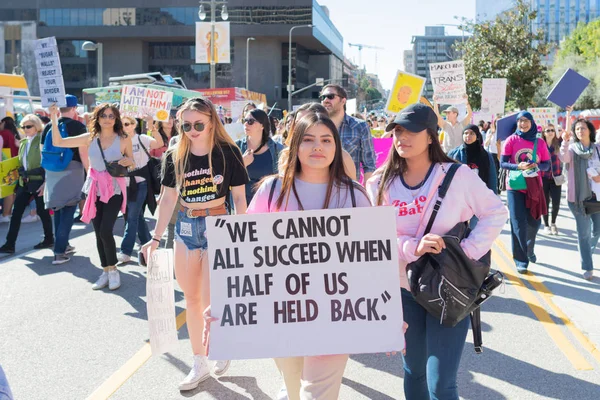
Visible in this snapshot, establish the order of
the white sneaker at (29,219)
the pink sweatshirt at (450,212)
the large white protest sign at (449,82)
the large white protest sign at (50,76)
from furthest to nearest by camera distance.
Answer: the white sneaker at (29,219) → the large white protest sign at (449,82) → the large white protest sign at (50,76) → the pink sweatshirt at (450,212)

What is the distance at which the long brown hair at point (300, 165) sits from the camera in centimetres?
313

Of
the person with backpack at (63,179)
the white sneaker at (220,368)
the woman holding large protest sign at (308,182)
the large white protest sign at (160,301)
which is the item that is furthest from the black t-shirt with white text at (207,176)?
the person with backpack at (63,179)

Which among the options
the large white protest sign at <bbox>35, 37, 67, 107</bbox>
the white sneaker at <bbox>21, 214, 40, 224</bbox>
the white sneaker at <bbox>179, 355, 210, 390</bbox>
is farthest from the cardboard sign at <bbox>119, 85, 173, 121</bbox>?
the white sneaker at <bbox>179, 355, 210, 390</bbox>

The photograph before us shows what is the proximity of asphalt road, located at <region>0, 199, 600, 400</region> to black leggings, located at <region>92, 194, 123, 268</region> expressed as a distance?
45 centimetres

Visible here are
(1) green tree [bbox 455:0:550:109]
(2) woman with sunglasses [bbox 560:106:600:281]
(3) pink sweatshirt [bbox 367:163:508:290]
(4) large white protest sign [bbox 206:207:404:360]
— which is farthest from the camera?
(1) green tree [bbox 455:0:550:109]

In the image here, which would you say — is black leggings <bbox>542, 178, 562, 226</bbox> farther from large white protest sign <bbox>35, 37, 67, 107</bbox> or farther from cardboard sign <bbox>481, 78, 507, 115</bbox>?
large white protest sign <bbox>35, 37, 67, 107</bbox>

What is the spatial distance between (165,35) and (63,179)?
67.4m

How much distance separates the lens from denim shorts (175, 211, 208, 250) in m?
4.21

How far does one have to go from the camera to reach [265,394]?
4.20m

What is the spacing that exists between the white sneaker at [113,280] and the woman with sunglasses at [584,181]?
531cm

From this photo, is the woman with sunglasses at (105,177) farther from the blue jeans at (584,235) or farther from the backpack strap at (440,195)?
the blue jeans at (584,235)

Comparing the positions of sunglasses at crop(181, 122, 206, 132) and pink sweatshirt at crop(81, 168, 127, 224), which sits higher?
sunglasses at crop(181, 122, 206, 132)

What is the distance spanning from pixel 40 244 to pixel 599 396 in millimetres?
7760

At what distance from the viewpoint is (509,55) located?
29.2 m
